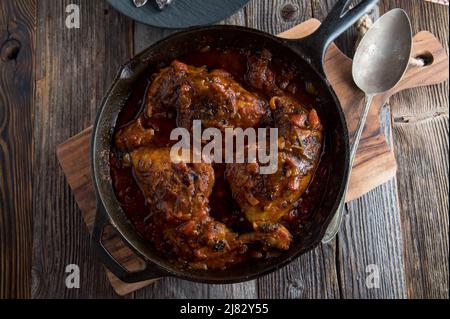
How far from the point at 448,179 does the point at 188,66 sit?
5.72 ft

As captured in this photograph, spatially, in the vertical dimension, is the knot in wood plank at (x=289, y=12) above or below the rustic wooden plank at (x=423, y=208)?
above

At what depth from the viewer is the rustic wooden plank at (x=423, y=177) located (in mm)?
2916

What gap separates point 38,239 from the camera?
2.80 m

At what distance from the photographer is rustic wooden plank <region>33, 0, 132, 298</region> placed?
278 cm

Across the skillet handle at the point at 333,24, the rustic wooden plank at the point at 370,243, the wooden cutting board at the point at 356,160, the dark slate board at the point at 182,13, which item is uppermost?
the dark slate board at the point at 182,13

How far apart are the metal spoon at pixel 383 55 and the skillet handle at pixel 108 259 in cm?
100

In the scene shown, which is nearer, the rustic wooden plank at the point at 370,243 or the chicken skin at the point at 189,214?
the chicken skin at the point at 189,214

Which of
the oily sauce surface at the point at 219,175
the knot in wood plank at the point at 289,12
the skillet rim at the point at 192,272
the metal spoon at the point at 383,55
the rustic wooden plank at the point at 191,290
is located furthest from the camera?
the knot in wood plank at the point at 289,12

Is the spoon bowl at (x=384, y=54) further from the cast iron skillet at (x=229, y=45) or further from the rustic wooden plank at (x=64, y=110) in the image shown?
the rustic wooden plank at (x=64, y=110)

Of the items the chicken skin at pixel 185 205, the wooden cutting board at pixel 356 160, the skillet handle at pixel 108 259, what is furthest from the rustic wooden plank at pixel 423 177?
the skillet handle at pixel 108 259

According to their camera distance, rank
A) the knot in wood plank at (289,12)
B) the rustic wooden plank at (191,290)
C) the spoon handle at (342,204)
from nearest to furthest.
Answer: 1. the spoon handle at (342,204)
2. the rustic wooden plank at (191,290)
3. the knot in wood plank at (289,12)

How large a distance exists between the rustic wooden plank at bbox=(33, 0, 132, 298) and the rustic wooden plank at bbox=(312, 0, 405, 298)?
1.32 meters
